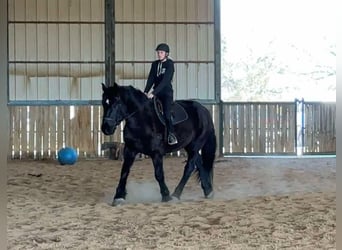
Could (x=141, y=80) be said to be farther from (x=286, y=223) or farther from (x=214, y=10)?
(x=286, y=223)

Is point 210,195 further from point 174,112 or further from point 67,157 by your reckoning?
point 67,157

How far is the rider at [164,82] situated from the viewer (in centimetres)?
570

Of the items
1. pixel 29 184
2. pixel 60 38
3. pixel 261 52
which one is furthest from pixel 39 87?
pixel 261 52

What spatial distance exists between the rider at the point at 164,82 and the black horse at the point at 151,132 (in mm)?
78

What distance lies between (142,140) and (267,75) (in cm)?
1542

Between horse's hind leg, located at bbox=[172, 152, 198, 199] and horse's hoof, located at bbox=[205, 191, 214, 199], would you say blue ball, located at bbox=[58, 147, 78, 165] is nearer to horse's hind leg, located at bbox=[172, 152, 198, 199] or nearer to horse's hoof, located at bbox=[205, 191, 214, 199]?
horse's hind leg, located at bbox=[172, 152, 198, 199]

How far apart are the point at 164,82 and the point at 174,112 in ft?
1.38

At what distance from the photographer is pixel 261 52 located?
67.3ft

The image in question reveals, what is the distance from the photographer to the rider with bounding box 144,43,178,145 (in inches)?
225

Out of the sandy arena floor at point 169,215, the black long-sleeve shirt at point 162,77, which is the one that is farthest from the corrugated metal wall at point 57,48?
the black long-sleeve shirt at point 162,77

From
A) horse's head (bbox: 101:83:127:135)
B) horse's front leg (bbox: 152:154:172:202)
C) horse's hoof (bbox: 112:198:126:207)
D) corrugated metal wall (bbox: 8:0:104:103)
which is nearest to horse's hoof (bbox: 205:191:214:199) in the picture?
horse's front leg (bbox: 152:154:172:202)

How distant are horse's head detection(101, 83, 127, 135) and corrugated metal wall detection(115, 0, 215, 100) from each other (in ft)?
22.4

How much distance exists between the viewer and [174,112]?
598cm

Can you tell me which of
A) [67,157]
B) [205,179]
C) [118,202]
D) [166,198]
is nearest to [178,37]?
[67,157]
